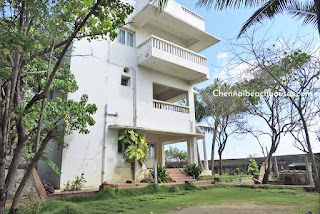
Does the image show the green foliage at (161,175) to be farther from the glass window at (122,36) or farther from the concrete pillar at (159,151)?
the glass window at (122,36)

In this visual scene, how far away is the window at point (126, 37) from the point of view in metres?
12.3

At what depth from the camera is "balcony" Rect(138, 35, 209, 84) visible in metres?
11.7

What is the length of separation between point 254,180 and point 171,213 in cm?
999

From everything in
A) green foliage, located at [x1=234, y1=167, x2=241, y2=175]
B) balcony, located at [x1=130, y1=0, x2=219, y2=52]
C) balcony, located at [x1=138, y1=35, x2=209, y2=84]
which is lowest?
green foliage, located at [x1=234, y1=167, x2=241, y2=175]

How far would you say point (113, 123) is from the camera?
1068 cm

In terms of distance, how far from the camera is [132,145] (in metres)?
10.6

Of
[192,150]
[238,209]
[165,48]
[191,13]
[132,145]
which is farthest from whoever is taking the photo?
[191,13]

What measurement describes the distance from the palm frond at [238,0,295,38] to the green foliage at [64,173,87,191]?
7638mm

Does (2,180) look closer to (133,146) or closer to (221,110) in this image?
(133,146)

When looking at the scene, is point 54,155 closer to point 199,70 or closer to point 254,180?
point 199,70

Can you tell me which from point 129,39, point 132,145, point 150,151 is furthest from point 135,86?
point 150,151

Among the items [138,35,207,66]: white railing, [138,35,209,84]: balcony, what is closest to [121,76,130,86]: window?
[138,35,209,84]: balcony

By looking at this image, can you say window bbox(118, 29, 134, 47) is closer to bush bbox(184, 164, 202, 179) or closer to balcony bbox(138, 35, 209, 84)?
balcony bbox(138, 35, 209, 84)

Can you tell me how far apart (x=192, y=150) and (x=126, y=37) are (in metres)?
7.29
